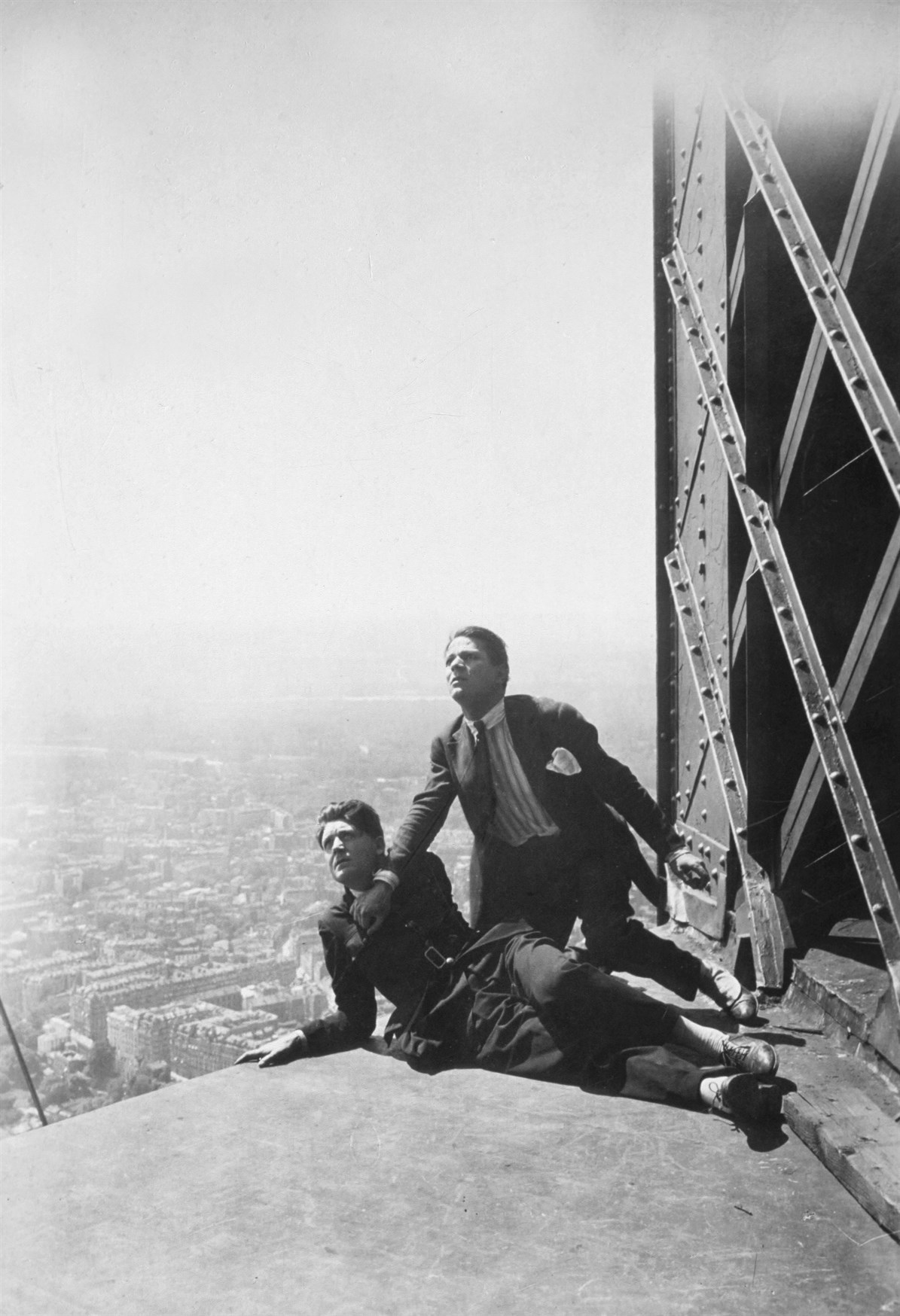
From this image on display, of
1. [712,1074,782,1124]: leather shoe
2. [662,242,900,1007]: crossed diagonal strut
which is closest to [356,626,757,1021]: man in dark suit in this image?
[662,242,900,1007]: crossed diagonal strut

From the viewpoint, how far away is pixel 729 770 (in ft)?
16.4

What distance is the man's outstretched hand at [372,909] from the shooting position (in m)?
4.06

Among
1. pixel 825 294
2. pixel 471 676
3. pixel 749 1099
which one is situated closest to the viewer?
pixel 749 1099

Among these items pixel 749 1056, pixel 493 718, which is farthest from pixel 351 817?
pixel 749 1056

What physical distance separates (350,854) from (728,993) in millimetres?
1728

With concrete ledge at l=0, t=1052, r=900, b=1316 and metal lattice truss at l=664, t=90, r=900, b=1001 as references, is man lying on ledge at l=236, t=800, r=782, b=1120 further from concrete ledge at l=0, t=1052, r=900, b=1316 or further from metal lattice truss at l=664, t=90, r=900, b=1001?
metal lattice truss at l=664, t=90, r=900, b=1001

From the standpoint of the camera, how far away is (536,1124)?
338cm

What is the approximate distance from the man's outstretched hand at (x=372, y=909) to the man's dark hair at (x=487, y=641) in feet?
3.61

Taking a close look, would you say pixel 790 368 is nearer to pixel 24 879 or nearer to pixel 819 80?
pixel 819 80

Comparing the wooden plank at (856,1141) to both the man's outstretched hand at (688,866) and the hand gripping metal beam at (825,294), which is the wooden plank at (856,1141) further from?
the hand gripping metal beam at (825,294)

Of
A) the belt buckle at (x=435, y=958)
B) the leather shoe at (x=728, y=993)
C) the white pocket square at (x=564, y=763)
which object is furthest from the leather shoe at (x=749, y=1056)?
the white pocket square at (x=564, y=763)

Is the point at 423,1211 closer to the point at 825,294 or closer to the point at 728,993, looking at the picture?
the point at 728,993

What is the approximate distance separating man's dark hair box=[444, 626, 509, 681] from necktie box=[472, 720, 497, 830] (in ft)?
1.10

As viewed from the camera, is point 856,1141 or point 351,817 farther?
point 351,817
